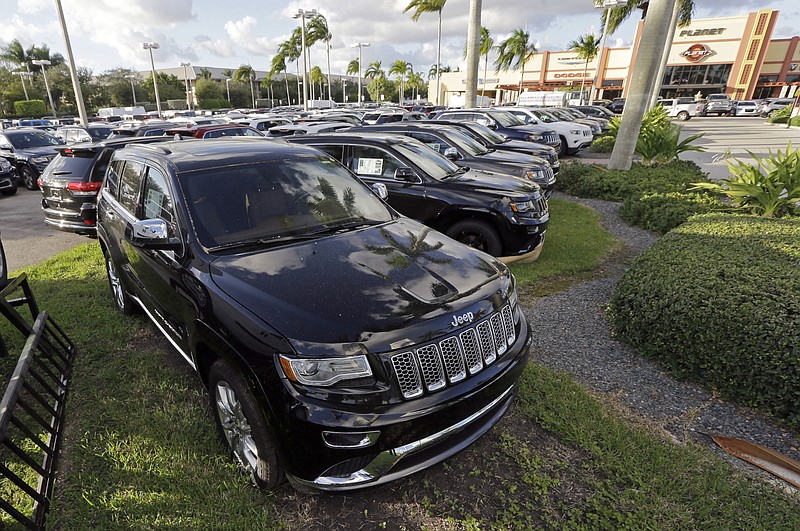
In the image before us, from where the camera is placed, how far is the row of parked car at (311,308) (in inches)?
81.7

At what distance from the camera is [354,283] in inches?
95.8

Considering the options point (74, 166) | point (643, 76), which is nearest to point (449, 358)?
point (74, 166)

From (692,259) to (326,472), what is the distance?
4.11 meters

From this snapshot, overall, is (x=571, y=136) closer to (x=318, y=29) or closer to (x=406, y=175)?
(x=406, y=175)

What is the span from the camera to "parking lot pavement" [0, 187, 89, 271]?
6909 millimetres

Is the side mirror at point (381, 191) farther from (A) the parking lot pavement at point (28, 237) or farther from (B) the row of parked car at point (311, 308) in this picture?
(A) the parking lot pavement at point (28, 237)

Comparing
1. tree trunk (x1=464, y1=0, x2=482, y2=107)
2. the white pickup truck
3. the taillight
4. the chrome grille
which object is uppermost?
tree trunk (x1=464, y1=0, x2=482, y2=107)

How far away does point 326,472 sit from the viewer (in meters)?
2.09

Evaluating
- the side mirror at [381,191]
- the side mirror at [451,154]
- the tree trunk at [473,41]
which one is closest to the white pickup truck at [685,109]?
the tree trunk at [473,41]

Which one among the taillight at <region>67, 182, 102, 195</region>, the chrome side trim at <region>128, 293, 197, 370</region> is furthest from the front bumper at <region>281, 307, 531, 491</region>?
the taillight at <region>67, 182, 102, 195</region>

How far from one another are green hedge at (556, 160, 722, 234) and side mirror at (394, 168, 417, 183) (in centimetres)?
471

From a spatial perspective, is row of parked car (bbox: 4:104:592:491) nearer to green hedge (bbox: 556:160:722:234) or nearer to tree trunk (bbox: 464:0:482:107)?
green hedge (bbox: 556:160:722:234)

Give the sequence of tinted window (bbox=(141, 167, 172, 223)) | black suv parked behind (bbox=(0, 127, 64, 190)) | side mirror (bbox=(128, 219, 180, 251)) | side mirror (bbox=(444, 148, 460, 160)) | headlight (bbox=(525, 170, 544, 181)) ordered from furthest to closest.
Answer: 1. black suv parked behind (bbox=(0, 127, 64, 190))
2. side mirror (bbox=(444, 148, 460, 160))
3. headlight (bbox=(525, 170, 544, 181))
4. tinted window (bbox=(141, 167, 172, 223))
5. side mirror (bbox=(128, 219, 180, 251))

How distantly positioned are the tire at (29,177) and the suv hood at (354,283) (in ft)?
43.1
